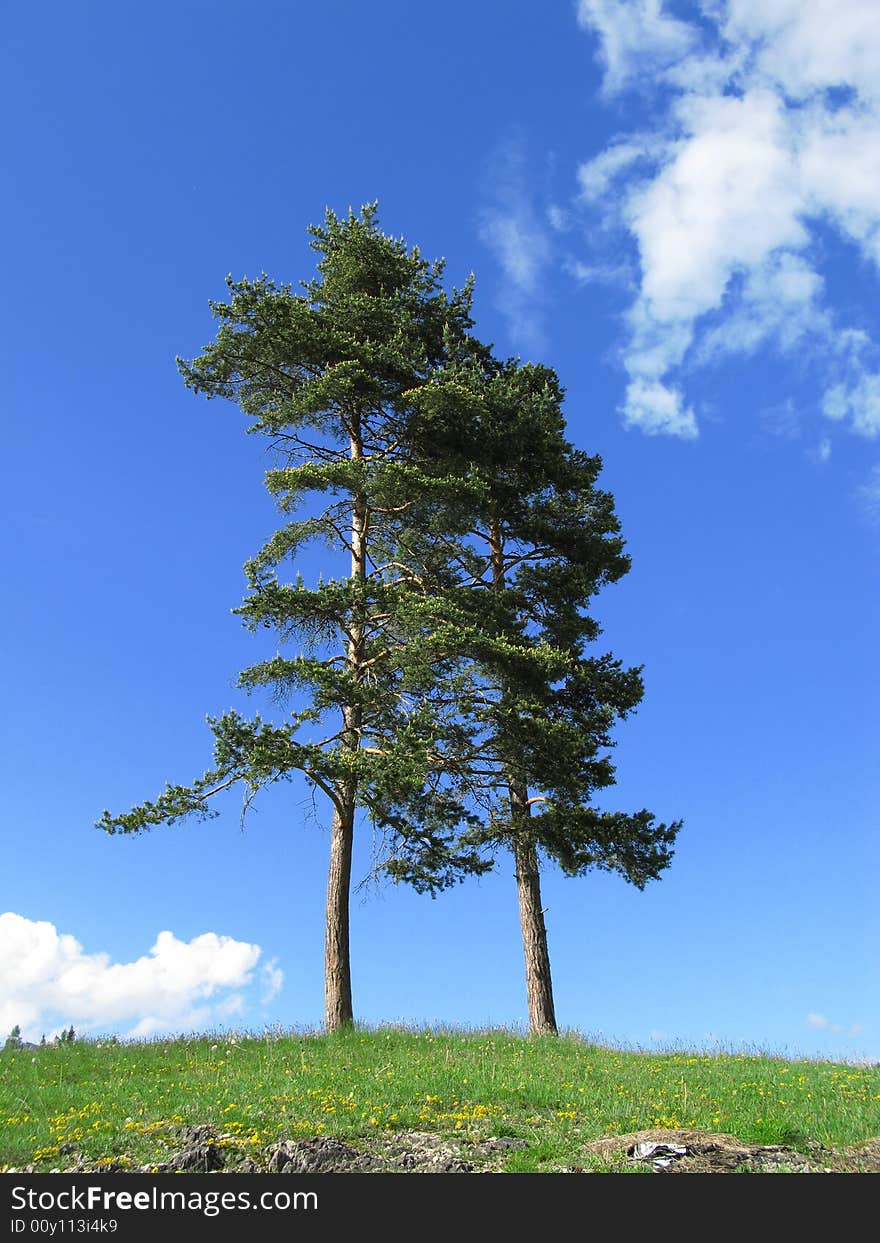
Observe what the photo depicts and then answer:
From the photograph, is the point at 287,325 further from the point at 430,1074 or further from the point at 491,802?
the point at 430,1074

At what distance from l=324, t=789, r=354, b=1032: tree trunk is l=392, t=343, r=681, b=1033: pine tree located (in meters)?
1.24

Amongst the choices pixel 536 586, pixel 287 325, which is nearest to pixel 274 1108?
pixel 536 586

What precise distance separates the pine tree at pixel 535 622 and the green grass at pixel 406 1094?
3.86 meters

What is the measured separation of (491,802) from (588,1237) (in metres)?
12.2

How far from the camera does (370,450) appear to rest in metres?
22.3

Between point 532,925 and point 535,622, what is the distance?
261 inches

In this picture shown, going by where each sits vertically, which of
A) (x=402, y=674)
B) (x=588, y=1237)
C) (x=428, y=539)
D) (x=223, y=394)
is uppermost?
(x=223, y=394)

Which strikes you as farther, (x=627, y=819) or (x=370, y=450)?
(x=370, y=450)

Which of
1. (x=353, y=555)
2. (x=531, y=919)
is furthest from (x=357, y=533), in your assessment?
(x=531, y=919)

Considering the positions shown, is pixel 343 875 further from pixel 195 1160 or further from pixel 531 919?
pixel 195 1160

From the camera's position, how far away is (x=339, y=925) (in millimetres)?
18172

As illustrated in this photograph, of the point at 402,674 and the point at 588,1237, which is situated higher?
the point at 402,674

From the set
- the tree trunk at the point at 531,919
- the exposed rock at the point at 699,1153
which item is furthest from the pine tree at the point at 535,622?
the exposed rock at the point at 699,1153

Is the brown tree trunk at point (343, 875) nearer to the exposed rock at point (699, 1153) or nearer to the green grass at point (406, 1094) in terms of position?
the green grass at point (406, 1094)
